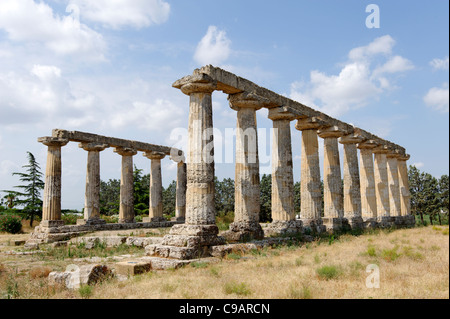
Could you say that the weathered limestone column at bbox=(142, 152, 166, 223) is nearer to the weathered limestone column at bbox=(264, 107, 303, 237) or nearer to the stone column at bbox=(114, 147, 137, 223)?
the stone column at bbox=(114, 147, 137, 223)

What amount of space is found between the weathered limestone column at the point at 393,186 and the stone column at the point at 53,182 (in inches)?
1065

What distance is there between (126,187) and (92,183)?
3.03 m

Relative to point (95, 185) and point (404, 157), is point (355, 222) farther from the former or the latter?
point (95, 185)

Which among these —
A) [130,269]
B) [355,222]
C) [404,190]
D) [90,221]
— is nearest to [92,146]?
[90,221]

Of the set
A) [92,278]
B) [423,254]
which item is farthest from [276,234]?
[92,278]

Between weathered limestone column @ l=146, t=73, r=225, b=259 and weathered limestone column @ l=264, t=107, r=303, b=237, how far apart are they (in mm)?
5616

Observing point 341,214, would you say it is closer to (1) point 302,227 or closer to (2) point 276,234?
(1) point 302,227

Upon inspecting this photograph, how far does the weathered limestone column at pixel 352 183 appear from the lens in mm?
24741

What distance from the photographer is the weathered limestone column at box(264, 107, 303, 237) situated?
60.6ft

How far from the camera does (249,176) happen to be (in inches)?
649

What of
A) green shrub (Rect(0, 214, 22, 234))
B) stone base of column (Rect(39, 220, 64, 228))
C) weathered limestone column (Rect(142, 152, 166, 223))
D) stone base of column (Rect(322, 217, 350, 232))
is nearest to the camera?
stone base of column (Rect(322, 217, 350, 232))

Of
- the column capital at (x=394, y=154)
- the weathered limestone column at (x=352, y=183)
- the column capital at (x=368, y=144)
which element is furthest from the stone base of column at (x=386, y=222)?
the column capital at (x=368, y=144)

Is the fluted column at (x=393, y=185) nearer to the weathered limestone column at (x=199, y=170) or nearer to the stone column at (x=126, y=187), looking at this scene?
the stone column at (x=126, y=187)

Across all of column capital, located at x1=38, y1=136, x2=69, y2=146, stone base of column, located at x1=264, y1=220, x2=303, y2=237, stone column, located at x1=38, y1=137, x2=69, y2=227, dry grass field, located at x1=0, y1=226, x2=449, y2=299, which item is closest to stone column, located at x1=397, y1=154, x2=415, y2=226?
stone base of column, located at x1=264, y1=220, x2=303, y2=237
